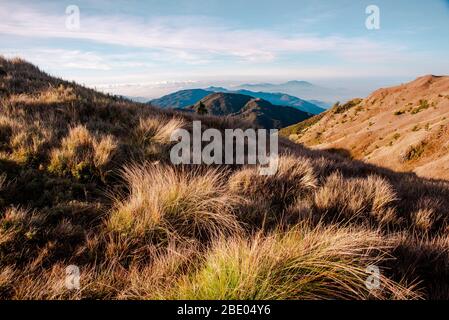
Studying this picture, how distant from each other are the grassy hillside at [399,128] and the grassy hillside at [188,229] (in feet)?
81.4

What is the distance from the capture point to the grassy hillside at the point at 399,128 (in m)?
31.8

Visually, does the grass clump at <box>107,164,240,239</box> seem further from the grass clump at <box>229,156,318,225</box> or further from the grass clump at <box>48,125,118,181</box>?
the grass clump at <box>48,125,118,181</box>

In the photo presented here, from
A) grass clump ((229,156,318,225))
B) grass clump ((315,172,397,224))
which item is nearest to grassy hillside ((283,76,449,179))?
grass clump ((315,172,397,224))

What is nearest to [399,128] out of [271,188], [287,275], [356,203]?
[356,203]

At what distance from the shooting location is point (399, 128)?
147ft

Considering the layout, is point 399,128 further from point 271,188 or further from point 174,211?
point 174,211

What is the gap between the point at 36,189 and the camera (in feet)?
15.7

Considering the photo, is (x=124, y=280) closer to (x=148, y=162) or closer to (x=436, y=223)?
(x=148, y=162)

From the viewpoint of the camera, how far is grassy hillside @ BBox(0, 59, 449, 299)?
2936 mm

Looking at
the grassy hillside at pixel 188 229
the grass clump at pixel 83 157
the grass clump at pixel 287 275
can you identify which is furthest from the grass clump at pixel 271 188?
the grass clump at pixel 83 157

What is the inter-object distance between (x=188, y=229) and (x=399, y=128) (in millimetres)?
48125

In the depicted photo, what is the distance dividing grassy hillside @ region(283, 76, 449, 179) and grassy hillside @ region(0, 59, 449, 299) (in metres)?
24.8
